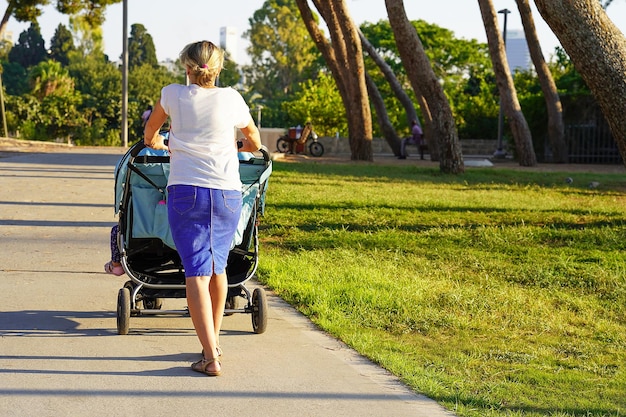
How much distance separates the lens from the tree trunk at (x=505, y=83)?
29.2 meters

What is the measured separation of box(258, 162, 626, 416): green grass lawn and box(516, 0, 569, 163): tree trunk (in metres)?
14.6

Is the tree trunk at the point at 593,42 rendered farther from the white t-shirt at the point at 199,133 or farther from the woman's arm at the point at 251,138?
the white t-shirt at the point at 199,133

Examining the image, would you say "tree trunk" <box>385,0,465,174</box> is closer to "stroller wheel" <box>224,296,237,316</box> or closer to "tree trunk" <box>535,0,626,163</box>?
"tree trunk" <box>535,0,626,163</box>

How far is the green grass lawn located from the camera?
19.6 feet

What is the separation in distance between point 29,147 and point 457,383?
31482mm

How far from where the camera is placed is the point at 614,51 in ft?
35.9

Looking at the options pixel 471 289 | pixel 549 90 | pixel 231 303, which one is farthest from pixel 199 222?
pixel 549 90

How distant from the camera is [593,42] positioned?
10.9 metres

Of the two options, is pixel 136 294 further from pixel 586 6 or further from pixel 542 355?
pixel 586 6

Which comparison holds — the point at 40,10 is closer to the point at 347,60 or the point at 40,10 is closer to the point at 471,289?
the point at 347,60

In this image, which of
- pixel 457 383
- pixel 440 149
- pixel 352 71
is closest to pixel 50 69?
pixel 352 71

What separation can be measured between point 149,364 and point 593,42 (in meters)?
6.51

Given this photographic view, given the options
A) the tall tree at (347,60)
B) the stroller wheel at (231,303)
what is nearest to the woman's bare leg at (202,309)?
the stroller wheel at (231,303)

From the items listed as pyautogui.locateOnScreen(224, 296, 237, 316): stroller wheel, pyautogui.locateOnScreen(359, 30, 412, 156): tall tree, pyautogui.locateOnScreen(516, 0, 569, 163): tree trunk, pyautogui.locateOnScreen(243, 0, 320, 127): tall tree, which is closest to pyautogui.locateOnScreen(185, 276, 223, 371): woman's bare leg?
pyautogui.locateOnScreen(224, 296, 237, 316): stroller wheel
